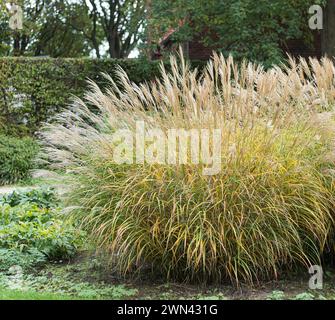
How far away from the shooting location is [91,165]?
5332 millimetres

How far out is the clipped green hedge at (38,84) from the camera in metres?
14.4

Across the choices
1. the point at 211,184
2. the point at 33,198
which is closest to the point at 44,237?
the point at 211,184

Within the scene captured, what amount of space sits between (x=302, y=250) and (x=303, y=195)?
0.50 metres

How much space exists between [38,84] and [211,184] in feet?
35.5

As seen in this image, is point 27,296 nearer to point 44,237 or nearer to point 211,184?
point 44,237

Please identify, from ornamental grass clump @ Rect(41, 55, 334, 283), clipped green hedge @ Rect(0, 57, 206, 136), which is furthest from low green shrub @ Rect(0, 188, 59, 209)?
clipped green hedge @ Rect(0, 57, 206, 136)

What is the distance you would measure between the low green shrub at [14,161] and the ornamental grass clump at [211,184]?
23.7ft

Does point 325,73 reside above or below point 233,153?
above

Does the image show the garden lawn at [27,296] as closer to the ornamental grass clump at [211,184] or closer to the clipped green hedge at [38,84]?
the ornamental grass clump at [211,184]

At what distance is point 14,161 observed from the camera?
40.6ft

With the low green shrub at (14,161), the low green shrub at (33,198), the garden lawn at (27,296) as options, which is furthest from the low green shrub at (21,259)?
the low green shrub at (14,161)

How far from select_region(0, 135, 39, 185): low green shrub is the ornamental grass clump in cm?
723
